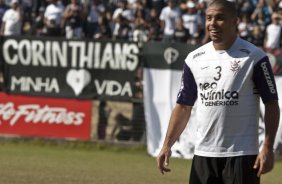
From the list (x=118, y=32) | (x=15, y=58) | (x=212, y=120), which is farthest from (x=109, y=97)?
(x=212, y=120)

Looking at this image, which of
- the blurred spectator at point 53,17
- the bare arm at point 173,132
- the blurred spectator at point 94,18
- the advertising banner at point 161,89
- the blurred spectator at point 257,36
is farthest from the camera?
the blurred spectator at point 94,18

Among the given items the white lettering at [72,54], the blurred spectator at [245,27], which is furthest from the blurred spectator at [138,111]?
the blurred spectator at [245,27]

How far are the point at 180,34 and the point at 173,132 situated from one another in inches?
633

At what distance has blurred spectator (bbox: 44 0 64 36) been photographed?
23844 millimetres

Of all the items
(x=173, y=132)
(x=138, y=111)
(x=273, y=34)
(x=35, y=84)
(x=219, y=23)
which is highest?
(x=219, y=23)

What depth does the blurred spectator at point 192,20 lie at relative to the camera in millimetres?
23062

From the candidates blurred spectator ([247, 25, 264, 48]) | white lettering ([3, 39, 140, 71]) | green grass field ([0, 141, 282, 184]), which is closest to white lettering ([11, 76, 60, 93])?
white lettering ([3, 39, 140, 71])

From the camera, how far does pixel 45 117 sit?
16.8 m

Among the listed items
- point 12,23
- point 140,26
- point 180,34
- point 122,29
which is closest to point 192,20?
point 180,34

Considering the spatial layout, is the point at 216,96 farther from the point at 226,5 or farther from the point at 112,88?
the point at 112,88

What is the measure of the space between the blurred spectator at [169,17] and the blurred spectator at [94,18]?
1988 millimetres

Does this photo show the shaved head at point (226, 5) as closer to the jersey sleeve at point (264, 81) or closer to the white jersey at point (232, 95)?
the white jersey at point (232, 95)

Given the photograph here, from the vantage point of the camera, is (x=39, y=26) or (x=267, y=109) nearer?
(x=267, y=109)

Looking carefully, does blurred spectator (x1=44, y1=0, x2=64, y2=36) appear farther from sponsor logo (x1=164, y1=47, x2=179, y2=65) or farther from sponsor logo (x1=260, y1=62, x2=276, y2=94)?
sponsor logo (x1=260, y1=62, x2=276, y2=94)
